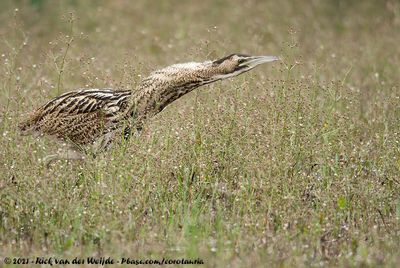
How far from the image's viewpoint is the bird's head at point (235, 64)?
6805mm

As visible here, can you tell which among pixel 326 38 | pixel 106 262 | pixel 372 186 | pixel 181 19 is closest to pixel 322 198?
pixel 372 186

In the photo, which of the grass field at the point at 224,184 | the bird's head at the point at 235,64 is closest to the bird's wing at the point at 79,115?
the grass field at the point at 224,184

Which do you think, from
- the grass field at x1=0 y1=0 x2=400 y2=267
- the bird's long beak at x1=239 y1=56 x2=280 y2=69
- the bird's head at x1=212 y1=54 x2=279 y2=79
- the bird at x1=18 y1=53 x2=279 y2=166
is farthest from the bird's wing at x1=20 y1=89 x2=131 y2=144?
the bird's long beak at x1=239 y1=56 x2=280 y2=69

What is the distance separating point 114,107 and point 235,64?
3.39 feet

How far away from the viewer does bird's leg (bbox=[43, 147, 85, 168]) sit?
22.3 ft

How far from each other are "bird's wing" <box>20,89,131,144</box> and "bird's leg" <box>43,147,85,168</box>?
99mm

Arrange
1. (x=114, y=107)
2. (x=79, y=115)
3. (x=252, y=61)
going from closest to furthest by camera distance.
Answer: (x=252, y=61)
(x=114, y=107)
(x=79, y=115)

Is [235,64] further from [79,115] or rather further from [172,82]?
[79,115]

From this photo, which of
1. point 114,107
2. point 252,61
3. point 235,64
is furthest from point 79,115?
point 252,61

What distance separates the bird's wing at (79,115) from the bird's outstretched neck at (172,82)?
0.51 feet

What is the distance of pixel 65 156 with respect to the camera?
6953mm

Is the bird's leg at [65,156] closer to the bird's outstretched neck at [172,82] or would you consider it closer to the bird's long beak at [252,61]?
the bird's outstretched neck at [172,82]

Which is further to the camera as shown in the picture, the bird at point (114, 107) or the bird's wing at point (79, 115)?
the bird's wing at point (79, 115)

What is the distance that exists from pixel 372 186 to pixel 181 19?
7261 mm
